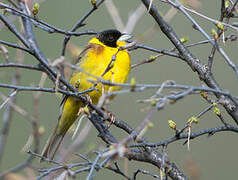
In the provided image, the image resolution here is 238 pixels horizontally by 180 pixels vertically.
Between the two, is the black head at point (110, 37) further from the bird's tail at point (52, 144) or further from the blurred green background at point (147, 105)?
the blurred green background at point (147, 105)

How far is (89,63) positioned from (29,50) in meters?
1.49

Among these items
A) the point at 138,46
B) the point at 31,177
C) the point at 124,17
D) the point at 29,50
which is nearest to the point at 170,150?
the point at 124,17

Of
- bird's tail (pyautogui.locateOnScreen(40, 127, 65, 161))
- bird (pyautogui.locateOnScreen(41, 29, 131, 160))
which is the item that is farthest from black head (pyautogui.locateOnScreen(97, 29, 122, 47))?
bird's tail (pyautogui.locateOnScreen(40, 127, 65, 161))

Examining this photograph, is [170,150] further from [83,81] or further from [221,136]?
[83,81]

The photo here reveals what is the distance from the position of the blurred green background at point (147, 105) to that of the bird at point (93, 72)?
133 centimetres

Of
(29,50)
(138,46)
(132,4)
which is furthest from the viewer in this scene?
(132,4)

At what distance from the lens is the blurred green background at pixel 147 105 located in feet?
18.4

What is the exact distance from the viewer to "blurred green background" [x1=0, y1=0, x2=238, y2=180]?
18.4ft

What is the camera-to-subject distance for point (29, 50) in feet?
7.24

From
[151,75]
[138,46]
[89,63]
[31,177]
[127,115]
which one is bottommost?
[31,177]

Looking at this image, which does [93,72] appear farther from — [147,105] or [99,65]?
[147,105]

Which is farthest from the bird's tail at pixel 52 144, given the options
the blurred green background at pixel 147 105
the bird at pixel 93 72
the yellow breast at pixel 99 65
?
the blurred green background at pixel 147 105

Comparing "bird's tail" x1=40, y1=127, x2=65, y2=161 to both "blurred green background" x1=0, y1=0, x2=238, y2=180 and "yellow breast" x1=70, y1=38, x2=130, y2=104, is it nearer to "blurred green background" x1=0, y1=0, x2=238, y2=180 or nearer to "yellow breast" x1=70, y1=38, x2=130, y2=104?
"yellow breast" x1=70, y1=38, x2=130, y2=104

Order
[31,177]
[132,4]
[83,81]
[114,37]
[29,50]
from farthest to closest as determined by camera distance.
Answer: [132,4], [114,37], [83,81], [29,50], [31,177]
